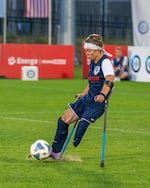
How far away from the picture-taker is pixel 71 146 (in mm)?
15906

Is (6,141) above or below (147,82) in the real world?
below

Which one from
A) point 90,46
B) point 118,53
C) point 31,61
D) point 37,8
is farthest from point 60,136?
point 37,8

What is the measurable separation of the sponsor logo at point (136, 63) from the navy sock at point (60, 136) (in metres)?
22.3

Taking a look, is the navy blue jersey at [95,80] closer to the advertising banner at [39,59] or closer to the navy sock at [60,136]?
the navy sock at [60,136]

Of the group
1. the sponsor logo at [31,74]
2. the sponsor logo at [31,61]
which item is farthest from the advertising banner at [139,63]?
the sponsor logo at [31,74]

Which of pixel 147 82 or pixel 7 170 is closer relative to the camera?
pixel 7 170

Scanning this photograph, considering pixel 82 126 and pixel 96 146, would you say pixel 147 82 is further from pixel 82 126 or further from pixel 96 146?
pixel 82 126

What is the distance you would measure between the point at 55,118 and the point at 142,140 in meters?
4.50

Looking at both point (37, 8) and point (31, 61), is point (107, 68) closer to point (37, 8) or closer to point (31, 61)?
point (31, 61)

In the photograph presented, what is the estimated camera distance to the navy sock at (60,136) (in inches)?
544

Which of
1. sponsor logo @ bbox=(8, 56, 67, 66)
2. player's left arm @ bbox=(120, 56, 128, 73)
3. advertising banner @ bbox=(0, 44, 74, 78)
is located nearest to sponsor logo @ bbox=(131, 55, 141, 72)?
player's left arm @ bbox=(120, 56, 128, 73)

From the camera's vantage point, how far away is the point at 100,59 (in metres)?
13.6

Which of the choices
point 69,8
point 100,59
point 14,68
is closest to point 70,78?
point 14,68

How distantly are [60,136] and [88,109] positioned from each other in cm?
62
